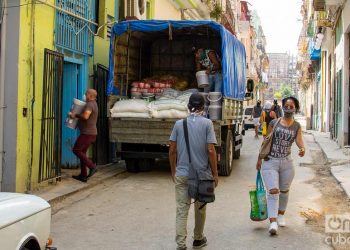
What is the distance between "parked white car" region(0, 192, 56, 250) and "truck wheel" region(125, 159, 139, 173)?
757 centimetres

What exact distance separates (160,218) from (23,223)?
3.82 meters

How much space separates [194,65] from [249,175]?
3.39m

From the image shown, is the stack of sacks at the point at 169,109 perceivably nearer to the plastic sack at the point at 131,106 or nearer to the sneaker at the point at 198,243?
the plastic sack at the point at 131,106

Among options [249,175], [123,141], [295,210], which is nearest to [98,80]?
[123,141]

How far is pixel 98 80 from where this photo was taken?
12523 millimetres

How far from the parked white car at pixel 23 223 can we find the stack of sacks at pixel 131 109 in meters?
6.65

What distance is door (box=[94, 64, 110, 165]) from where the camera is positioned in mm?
12445

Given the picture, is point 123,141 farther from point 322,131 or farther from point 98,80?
point 322,131

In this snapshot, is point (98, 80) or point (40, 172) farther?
point (98, 80)

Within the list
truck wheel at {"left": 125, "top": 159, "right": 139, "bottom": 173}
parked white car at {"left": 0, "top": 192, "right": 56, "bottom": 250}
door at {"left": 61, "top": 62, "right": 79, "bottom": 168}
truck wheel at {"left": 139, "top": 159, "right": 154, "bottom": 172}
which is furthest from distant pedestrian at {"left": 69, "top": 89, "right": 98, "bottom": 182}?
parked white car at {"left": 0, "top": 192, "right": 56, "bottom": 250}

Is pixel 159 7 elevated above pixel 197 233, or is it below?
above

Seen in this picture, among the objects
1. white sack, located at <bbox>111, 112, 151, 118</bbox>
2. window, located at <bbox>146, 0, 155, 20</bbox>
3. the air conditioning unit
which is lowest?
white sack, located at <bbox>111, 112, 151, 118</bbox>

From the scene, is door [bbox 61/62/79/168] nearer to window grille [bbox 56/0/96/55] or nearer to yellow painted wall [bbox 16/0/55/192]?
window grille [bbox 56/0/96/55]

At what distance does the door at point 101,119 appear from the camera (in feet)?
40.8
